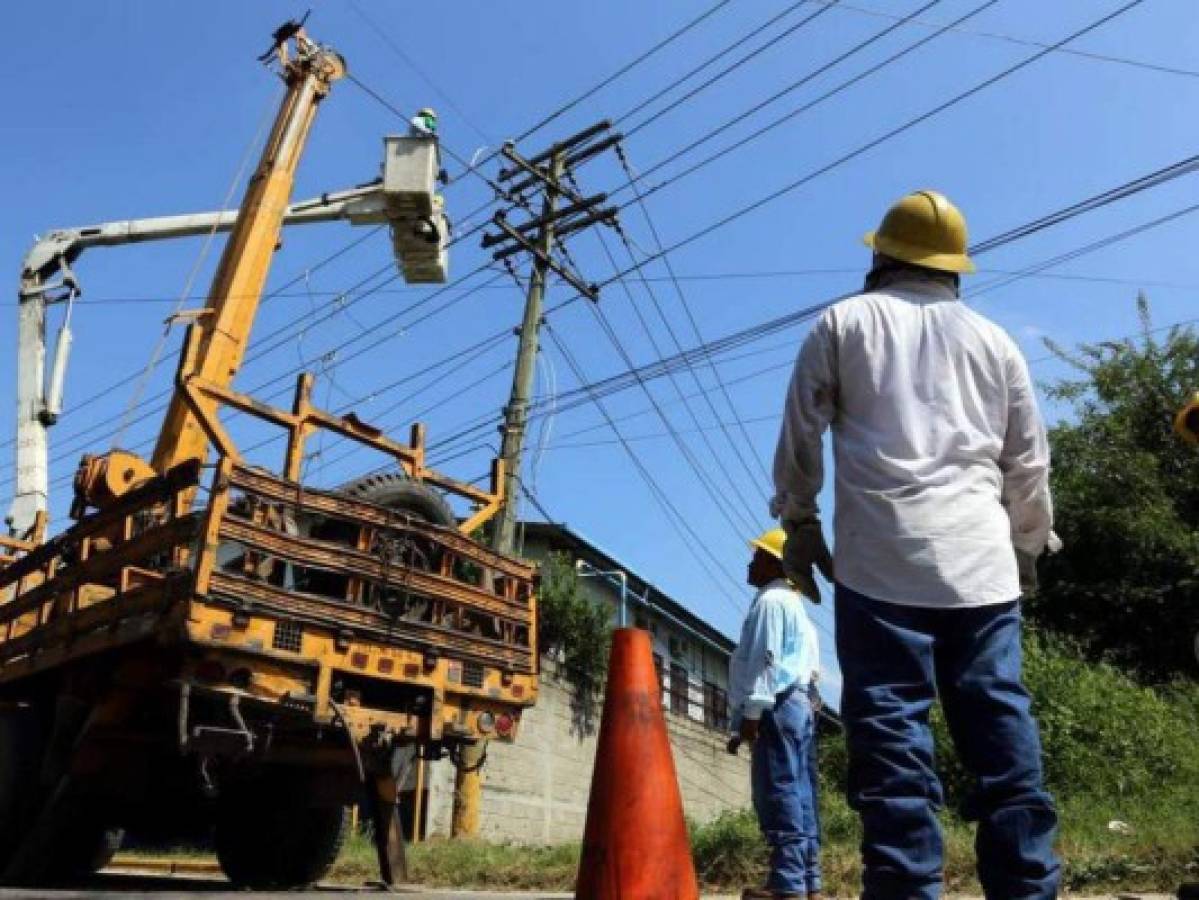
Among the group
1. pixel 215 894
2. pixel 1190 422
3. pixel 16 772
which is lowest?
pixel 215 894

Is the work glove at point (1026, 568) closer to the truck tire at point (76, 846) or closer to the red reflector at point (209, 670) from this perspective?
the red reflector at point (209, 670)

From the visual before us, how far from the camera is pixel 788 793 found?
4.46 metres

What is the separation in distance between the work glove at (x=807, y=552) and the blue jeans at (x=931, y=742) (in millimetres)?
215

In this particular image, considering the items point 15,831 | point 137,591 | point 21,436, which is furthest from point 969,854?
point 21,436

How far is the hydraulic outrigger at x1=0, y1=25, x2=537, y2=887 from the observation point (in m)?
5.62

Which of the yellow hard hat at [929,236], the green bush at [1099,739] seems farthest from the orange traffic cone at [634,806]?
the green bush at [1099,739]

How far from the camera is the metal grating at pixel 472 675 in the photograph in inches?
258

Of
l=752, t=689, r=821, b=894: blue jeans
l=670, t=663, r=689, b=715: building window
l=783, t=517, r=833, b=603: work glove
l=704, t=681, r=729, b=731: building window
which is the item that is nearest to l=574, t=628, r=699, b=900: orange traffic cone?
l=752, t=689, r=821, b=894: blue jeans

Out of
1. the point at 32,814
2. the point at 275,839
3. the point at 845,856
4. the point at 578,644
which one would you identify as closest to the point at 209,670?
the point at 32,814

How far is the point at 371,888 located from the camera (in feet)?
22.1

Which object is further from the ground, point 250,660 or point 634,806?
point 250,660

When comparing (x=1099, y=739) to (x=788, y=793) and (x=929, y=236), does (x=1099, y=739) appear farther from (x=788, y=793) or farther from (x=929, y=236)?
(x=929, y=236)

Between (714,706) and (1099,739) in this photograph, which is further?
(714,706)

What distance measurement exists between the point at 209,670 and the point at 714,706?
24.5 metres
